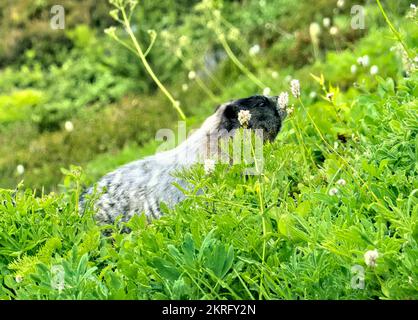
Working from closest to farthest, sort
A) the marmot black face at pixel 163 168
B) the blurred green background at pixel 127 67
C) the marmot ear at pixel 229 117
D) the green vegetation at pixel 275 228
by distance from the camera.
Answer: the green vegetation at pixel 275 228 → the marmot black face at pixel 163 168 → the marmot ear at pixel 229 117 → the blurred green background at pixel 127 67

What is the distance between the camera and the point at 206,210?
13.2ft

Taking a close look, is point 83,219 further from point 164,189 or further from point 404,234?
point 404,234

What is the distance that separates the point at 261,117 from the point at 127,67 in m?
10.6

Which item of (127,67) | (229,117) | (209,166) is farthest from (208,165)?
(127,67)

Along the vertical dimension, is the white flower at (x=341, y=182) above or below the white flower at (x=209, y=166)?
below

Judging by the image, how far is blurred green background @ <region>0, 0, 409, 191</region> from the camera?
11.5 m

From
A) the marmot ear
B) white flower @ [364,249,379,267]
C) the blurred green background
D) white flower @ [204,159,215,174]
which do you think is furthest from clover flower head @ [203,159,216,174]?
the blurred green background

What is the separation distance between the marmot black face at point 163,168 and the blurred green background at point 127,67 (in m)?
2.44

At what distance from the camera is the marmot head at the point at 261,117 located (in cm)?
586

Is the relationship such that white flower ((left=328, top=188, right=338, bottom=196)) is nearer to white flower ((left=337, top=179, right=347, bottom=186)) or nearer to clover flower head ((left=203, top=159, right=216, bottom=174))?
white flower ((left=337, top=179, right=347, bottom=186))

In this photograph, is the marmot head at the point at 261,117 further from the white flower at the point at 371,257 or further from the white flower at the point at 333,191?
the white flower at the point at 371,257

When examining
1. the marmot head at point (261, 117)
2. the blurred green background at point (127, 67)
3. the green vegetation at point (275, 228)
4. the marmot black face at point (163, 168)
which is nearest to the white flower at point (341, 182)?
the green vegetation at point (275, 228)

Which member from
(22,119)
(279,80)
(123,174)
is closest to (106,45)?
(22,119)

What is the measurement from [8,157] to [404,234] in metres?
10.7
